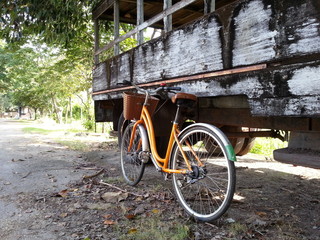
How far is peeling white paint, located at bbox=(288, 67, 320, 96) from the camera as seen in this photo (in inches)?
82.7

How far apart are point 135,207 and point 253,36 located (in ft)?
7.08

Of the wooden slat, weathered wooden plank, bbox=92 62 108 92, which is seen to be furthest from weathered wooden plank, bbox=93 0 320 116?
the wooden slat

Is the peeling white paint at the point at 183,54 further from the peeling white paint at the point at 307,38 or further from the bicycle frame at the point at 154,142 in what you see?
the peeling white paint at the point at 307,38

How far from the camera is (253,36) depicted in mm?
2586

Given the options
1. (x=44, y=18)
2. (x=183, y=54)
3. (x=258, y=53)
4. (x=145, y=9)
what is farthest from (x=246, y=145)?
(x=44, y=18)

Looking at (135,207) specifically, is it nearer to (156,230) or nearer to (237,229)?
(156,230)

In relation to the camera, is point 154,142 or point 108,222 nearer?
point 108,222

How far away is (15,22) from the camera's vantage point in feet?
22.4

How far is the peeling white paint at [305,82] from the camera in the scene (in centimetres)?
210

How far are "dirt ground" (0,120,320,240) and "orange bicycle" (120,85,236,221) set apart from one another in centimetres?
20

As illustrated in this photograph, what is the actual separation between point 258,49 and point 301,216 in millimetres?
1848

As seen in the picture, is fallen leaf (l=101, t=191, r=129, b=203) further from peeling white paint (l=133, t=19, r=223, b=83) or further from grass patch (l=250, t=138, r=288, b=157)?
grass patch (l=250, t=138, r=288, b=157)

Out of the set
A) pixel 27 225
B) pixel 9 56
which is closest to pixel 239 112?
pixel 27 225

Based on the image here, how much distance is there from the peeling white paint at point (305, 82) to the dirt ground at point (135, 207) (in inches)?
49.9
